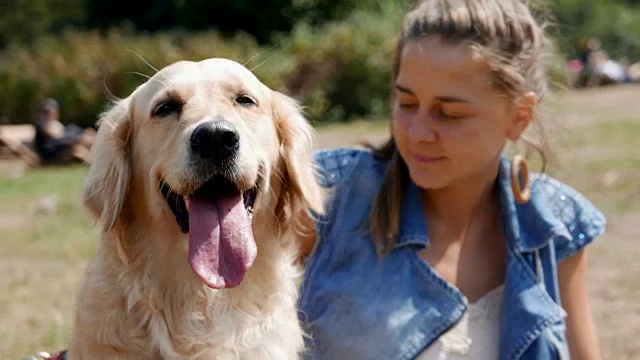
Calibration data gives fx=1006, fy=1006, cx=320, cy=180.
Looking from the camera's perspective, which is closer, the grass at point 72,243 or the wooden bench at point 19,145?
the grass at point 72,243

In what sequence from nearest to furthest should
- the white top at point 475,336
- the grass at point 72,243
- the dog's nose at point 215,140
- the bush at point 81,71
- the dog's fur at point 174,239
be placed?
the dog's nose at point 215,140, the dog's fur at point 174,239, the white top at point 475,336, the grass at point 72,243, the bush at point 81,71

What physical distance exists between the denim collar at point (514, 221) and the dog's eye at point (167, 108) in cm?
111

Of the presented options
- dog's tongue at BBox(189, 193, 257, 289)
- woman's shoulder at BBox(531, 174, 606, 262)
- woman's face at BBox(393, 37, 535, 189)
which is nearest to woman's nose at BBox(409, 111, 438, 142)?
woman's face at BBox(393, 37, 535, 189)

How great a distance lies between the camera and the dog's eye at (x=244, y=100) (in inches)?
150

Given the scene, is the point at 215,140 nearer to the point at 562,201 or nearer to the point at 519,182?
the point at 519,182

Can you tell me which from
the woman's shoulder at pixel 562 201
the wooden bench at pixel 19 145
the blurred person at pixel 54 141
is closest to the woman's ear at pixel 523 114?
the woman's shoulder at pixel 562 201

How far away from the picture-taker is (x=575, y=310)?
4.33 metres

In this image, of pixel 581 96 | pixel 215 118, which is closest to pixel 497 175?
pixel 215 118

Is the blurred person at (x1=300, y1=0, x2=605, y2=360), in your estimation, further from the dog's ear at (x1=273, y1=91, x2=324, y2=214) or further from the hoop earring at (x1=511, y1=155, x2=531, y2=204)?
the dog's ear at (x1=273, y1=91, x2=324, y2=214)

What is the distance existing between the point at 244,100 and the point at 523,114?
1.21 m

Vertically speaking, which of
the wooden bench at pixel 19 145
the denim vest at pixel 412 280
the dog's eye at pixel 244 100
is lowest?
the wooden bench at pixel 19 145

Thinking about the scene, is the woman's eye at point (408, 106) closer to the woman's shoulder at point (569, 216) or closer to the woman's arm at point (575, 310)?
the woman's shoulder at point (569, 216)

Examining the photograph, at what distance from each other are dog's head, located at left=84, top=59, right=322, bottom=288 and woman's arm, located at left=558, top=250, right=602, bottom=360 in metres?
1.13

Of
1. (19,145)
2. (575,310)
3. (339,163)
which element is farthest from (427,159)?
(19,145)
